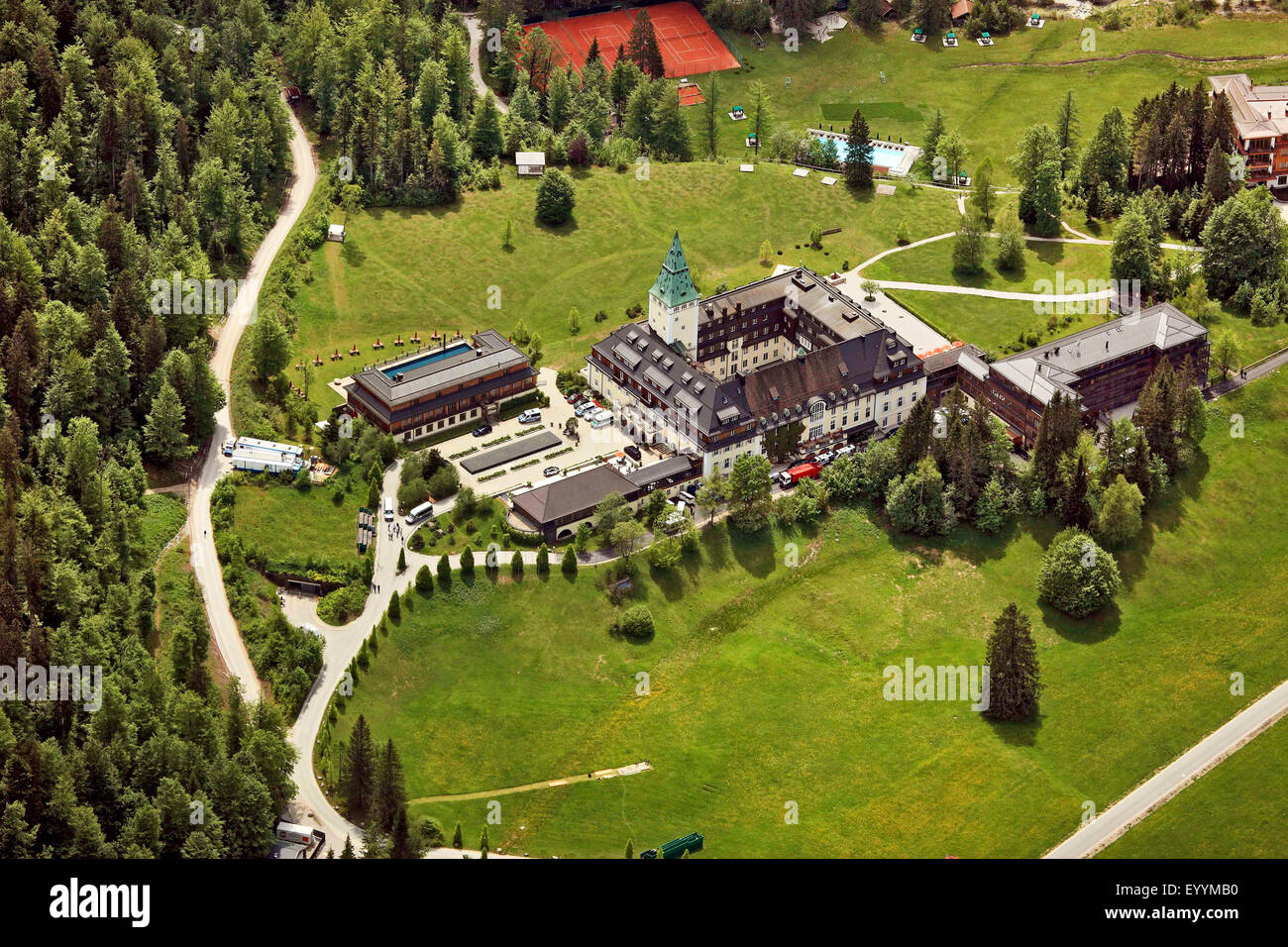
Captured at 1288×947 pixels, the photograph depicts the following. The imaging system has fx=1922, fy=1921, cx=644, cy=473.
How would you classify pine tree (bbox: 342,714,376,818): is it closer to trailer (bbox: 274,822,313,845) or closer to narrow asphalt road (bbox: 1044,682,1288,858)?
trailer (bbox: 274,822,313,845)

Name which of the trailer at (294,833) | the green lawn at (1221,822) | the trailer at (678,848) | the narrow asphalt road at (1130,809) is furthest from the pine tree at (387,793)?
the green lawn at (1221,822)

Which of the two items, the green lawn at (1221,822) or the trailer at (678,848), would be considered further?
the green lawn at (1221,822)

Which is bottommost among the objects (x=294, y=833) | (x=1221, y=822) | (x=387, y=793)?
(x=1221, y=822)

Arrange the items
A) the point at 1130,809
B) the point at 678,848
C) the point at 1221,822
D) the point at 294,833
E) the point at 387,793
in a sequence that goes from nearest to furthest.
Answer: the point at 387,793, the point at 294,833, the point at 678,848, the point at 1221,822, the point at 1130,809

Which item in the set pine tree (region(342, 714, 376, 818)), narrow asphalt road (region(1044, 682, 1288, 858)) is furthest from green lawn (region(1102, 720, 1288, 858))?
pine tree (region(342, 714, 376, 818))

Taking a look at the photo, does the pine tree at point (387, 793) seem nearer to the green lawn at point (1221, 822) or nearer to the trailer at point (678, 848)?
the trailer at point (678, 848)

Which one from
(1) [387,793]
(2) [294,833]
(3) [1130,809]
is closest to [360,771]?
(1) [387,793]

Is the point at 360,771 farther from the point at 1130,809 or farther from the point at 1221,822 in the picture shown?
the point at 1221,822
